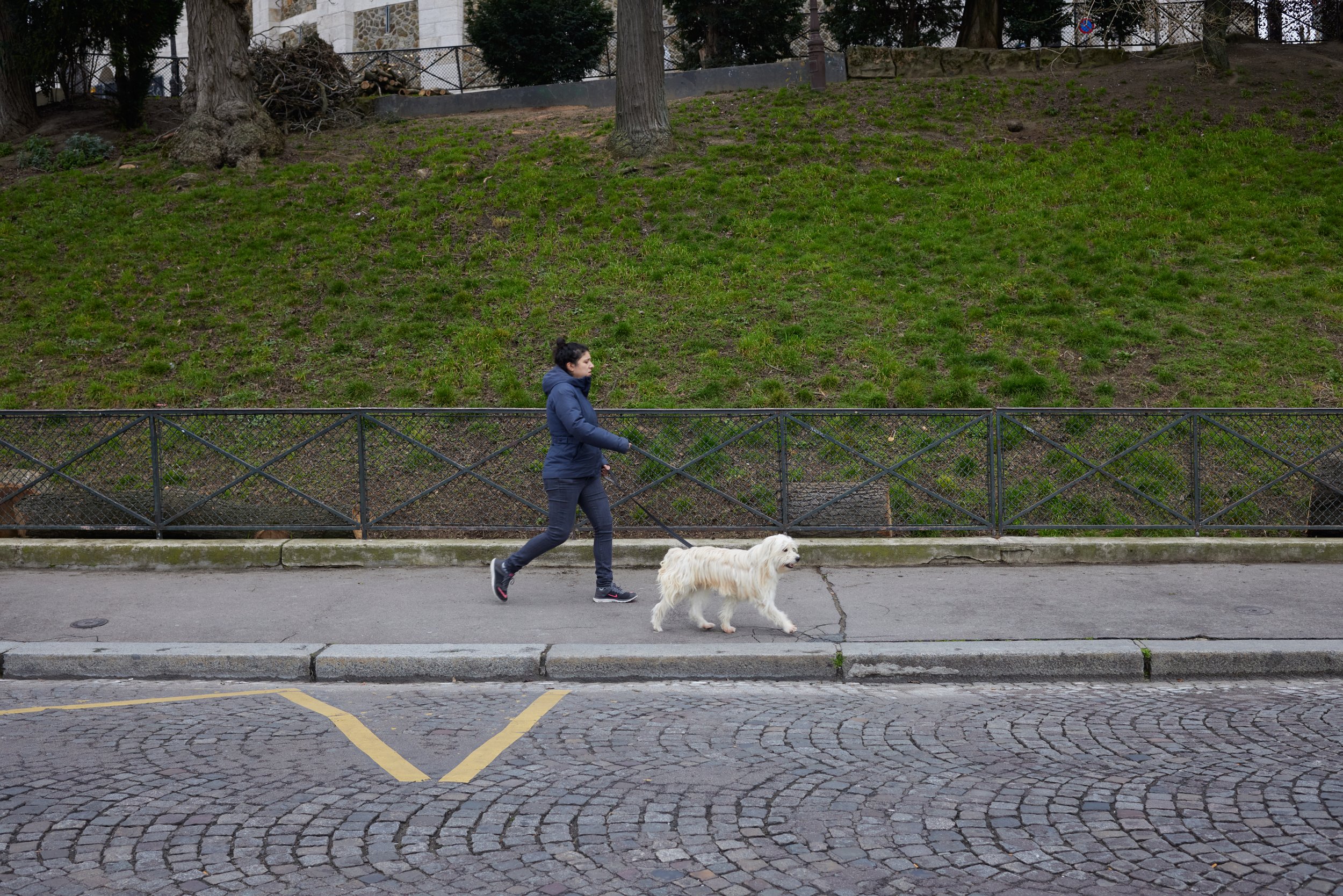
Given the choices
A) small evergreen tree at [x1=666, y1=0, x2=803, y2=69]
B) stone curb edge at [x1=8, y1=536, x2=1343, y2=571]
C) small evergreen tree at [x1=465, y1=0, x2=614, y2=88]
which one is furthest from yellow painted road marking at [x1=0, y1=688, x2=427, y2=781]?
small evergreen tree at [x1=666, y1=0, x2=803, y2=69]

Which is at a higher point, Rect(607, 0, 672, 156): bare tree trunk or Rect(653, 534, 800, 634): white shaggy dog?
Rect(607, 0, 672, 156): bare tree trunk

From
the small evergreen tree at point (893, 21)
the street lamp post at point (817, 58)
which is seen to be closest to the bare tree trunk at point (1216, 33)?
the street lamp post at point (817, 58)

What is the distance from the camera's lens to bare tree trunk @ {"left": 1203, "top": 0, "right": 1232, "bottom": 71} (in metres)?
20.7

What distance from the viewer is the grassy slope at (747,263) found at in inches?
488

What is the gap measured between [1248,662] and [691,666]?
11.1 ft

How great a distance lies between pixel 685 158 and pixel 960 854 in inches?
657

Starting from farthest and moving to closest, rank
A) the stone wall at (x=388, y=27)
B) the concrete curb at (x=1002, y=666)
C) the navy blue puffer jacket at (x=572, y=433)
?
the stone wall at (x=388, y=27)
the navy blue puffer jacket at (x=572, y=433)
the concrete curb at (x=1002, y=666)

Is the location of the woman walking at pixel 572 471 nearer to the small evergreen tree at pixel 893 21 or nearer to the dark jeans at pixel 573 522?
the dark jeans at pixel 573 522

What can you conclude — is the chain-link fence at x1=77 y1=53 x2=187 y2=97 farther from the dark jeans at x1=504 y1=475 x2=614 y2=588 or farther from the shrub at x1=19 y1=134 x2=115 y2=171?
the dark jeans at x1=504 y1=475 x2=614 y2=588

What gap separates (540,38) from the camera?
2725cm

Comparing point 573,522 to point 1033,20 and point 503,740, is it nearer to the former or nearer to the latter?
point 503,740

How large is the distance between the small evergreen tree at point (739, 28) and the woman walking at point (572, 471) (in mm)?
21866

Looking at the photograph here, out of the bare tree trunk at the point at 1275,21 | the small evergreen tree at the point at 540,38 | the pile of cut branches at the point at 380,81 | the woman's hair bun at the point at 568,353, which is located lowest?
the woman's hair bun at the point at 568,353

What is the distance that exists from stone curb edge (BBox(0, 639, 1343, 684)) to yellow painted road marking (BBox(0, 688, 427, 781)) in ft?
1.39
